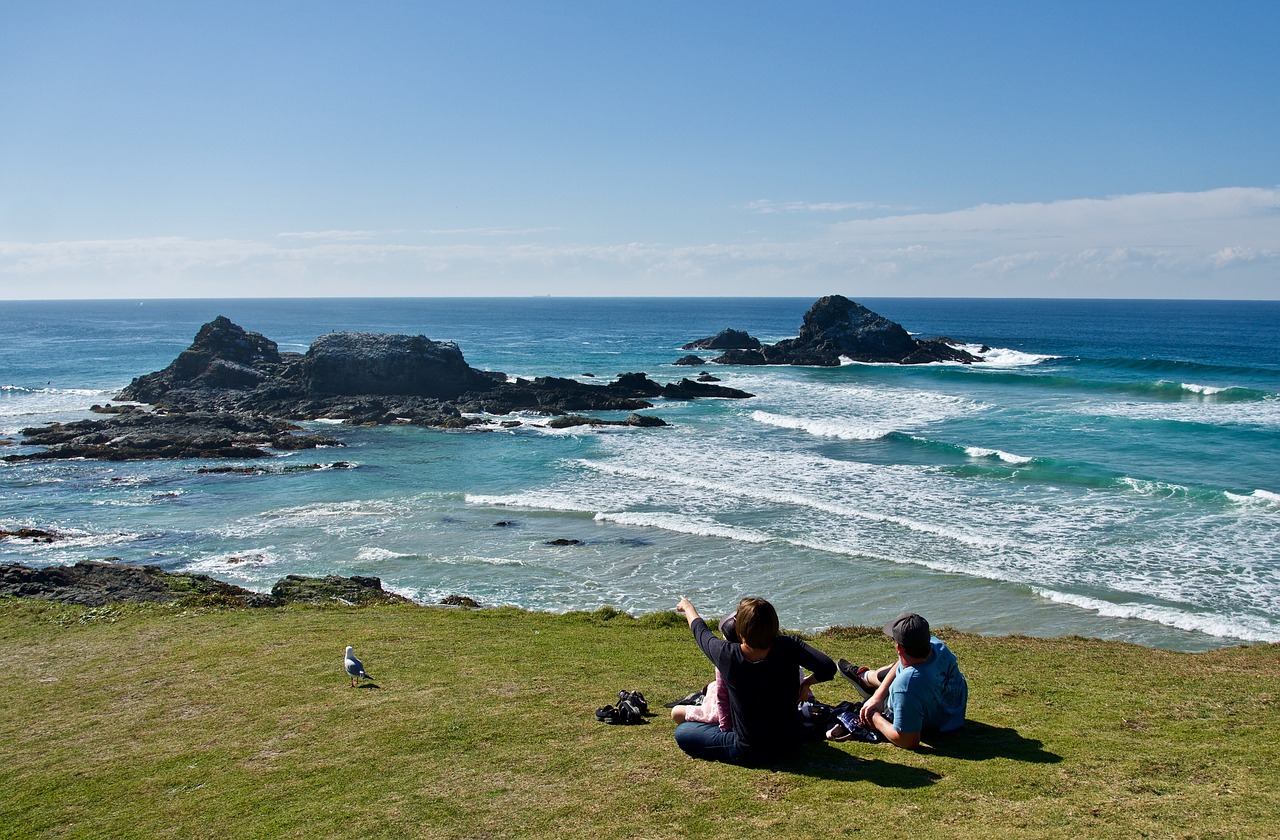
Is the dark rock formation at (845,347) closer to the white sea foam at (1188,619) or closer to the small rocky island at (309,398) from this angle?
the small rocky island at (309,398)

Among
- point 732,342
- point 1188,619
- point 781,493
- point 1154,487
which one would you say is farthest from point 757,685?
point 732,342

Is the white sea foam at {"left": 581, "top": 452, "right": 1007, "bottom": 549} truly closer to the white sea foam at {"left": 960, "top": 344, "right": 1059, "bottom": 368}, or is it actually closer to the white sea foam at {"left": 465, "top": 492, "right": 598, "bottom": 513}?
the white sea foam at {"left": 465, "top": 492, "right": 598, "bottom": 513}

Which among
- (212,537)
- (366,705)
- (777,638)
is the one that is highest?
(777,638)

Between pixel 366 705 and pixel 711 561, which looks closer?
pixel 366 705

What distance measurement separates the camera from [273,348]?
7244cm

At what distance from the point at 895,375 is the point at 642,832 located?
72.8 m

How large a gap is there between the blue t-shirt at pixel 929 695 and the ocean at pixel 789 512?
33.5ft

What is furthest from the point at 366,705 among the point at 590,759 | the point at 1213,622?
the point at 1213,622

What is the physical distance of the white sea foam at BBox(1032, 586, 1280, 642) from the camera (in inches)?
695

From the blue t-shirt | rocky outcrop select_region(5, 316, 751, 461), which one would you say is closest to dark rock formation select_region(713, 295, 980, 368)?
rocky outcrop select_region(5, 316, 751, 461)

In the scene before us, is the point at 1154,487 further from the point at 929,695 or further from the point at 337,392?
the point at 337,392

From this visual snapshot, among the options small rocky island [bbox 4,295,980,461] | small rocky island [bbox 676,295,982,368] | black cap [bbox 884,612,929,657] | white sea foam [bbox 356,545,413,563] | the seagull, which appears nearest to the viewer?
black cap [bbox 884,612,929,657]

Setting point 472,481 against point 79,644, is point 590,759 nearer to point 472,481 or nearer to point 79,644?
point 79,644

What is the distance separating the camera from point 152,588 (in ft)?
59.8
